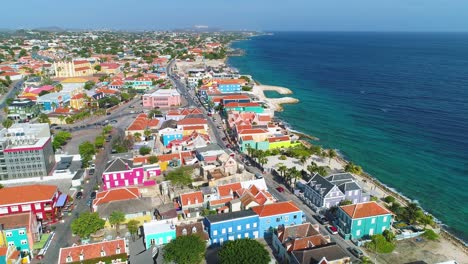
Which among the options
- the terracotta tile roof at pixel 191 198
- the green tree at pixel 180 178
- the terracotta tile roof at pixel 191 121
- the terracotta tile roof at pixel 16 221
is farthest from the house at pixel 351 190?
the terracotta tile roof at pixel 16 221

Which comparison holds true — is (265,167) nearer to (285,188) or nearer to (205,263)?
(285,188)

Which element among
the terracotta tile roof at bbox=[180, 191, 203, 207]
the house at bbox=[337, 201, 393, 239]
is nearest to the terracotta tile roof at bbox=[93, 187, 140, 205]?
the terracotta tile roof at bbox=[180, 191, 203, 207]

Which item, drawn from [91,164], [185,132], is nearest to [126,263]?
[91,164]

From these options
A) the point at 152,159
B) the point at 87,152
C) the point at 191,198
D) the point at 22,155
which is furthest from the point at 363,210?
the point at 22,155

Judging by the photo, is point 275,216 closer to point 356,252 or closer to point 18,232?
point 356,252

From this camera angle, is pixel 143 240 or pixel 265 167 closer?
pixel 143 240

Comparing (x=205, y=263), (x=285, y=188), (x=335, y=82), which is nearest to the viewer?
(x=205, y=263)

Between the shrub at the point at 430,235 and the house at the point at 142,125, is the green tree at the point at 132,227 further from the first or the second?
the house at the point at 142,125
